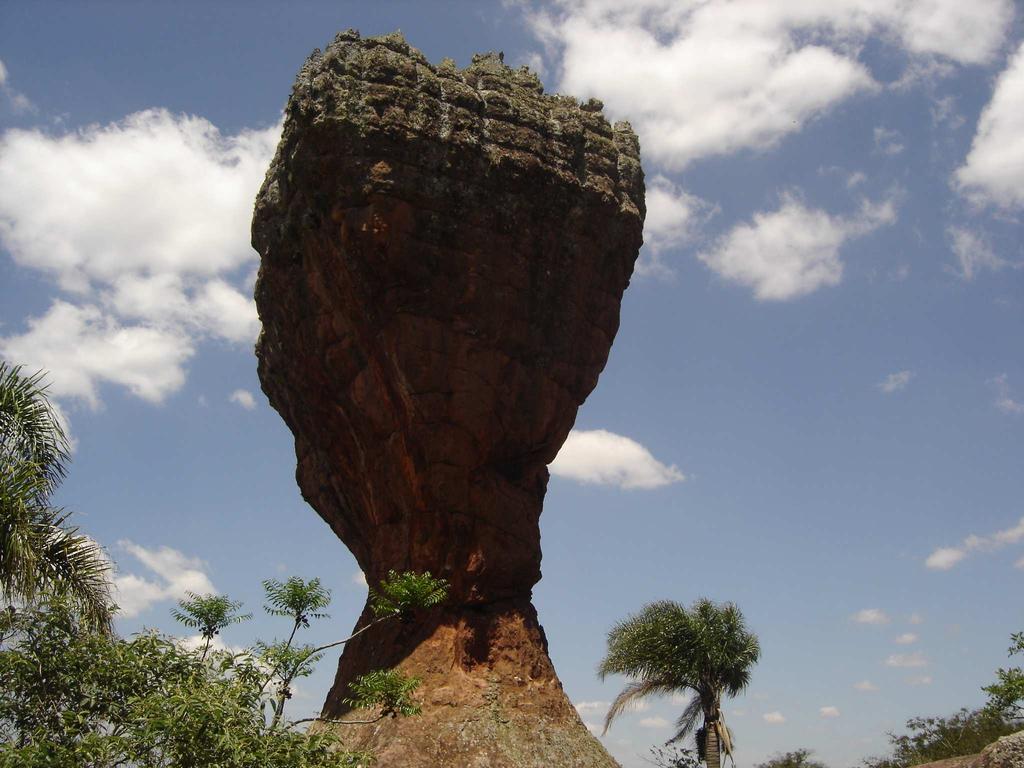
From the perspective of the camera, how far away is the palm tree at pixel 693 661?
2861 cm

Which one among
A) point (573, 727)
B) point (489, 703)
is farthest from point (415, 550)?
point (573, 727)

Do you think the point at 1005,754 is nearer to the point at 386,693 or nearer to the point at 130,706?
Result: the point at 386,693

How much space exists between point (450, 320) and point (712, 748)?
16426mm

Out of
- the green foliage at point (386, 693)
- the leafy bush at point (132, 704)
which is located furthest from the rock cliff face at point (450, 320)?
the leafy bush at point (132, 704)

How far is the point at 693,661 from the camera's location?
28750 millimetres

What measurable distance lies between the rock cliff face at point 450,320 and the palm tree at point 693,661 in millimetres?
8874

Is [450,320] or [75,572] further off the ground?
[450,320]

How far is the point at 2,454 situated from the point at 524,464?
1245 cm

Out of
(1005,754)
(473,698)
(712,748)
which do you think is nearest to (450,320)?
(473,698)

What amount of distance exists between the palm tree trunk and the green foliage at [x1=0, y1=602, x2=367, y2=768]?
1963cm

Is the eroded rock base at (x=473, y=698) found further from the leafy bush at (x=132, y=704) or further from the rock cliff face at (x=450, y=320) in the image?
the leafy bush at (x=132, y=704)

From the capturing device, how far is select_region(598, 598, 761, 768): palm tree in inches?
1126

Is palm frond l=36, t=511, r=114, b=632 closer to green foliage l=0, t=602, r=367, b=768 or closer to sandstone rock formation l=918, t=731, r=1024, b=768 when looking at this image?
green foliage l=0, t=602, r=367, b=768

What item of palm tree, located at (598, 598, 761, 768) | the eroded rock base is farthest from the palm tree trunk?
the eroded rock base
